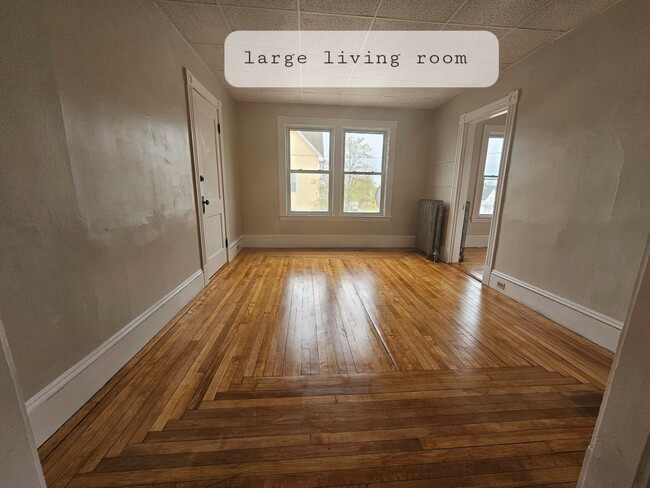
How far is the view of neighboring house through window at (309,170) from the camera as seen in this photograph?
4564 millimetres

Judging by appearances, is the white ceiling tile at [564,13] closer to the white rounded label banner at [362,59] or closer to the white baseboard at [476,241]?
the white rounded label banner at [362,59]

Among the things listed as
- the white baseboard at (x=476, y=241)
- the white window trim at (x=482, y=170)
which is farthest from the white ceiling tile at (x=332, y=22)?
the white baseboard at (x=476, y=241)

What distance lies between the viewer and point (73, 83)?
49.5 inches

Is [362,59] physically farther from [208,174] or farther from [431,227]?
[431,227]

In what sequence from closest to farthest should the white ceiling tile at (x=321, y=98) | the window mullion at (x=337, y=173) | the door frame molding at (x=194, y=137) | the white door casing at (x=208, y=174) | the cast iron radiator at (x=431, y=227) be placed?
the door frame molding at (x=194, y=137)
the white door casing at (x=208, y=174)
the white ceiling tile at (x=321, y=98)
the cast iron radiator at (x=431, y=227)
the window mullion at (x=337, y=173)

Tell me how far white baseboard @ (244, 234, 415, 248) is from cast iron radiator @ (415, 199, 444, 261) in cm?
53

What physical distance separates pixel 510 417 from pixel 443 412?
13.2 inches

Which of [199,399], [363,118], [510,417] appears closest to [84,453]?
[199,399]

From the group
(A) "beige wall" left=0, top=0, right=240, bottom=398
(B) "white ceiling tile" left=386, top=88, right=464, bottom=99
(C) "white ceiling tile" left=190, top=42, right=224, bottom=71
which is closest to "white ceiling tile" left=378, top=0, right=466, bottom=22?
(B) "white ceiling tile" left=386, top=88, right=464, bottom=99

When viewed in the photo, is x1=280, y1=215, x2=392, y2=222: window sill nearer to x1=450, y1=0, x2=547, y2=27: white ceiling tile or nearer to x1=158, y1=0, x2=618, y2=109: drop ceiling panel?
x1=158, y1=0, x2=618, y2=109: drop ceiling panel

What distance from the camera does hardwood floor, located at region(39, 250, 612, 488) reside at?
104 centimetres

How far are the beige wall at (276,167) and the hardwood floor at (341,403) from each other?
2543 millimetres

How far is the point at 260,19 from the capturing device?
2.14m

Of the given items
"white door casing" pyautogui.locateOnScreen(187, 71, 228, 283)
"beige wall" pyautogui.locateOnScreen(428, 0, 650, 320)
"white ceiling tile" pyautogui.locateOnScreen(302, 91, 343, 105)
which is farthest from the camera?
"white ceiling tile" pyautogui.locateOnScreen(302, 91, 343, 105)
